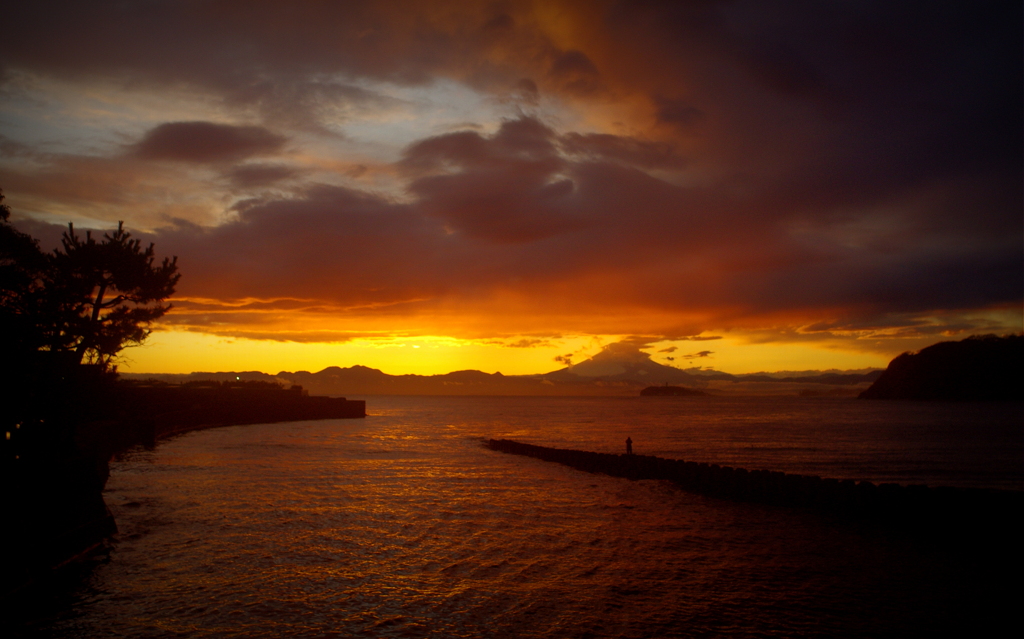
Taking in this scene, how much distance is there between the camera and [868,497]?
19984 mm

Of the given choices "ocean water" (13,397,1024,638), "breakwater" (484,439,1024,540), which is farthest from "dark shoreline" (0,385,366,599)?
"breakwater" (484,439,1024,540)

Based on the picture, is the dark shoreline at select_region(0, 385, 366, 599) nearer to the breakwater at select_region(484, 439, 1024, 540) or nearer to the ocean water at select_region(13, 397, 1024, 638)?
the ocean water at select_region(13, 397, 1024, 638)

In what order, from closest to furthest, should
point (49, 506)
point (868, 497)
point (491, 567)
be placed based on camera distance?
1. point (49, 506)
2. point (491, 567)
3. point (868, 497)

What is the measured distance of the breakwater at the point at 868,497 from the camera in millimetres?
17094

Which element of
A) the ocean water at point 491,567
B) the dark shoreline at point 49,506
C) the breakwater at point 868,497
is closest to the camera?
the ocean water at point 491,567

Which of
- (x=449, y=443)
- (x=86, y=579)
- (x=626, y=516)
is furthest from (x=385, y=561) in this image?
(x=449, y=443)

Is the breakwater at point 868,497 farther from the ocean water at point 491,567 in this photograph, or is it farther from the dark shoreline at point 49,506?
the dark shoreline at point 49,506

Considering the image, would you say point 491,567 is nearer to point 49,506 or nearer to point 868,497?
point 49,506

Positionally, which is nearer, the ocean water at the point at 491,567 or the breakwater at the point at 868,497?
the ocean water at the point at 491,567

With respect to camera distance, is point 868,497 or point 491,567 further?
point 868,497

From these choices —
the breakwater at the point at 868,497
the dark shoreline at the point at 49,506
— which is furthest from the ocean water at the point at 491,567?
the breakwater at the point at 868,497

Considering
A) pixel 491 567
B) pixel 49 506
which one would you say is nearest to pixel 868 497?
pixel 491 567

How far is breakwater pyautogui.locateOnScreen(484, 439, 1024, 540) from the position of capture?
56.1 feet

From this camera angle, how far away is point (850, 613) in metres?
10.8
